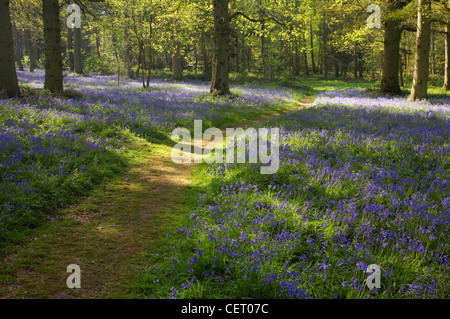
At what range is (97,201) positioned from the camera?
5.82m

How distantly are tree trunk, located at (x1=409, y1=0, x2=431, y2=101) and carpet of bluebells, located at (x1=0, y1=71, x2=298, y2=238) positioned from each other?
36.1 ft

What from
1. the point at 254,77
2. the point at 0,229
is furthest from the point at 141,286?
the point at 254,77

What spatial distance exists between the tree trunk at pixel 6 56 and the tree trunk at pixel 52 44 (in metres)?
1.79

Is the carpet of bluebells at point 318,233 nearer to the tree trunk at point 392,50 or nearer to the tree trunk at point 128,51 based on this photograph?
the tree trunk at point 392,50

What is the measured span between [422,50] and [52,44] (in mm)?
19512

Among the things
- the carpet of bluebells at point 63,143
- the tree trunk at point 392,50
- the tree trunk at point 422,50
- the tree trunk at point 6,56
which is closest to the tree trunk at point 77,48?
the carpet of bluebells at point 63,143

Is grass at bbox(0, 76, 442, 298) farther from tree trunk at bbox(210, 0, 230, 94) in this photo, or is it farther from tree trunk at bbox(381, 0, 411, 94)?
tree trunk at bbox(381, 0, 411, 94)

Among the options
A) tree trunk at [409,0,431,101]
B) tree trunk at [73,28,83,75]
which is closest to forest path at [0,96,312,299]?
tree trunk at [409,0,431,101]

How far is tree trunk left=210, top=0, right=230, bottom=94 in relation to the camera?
723 inches

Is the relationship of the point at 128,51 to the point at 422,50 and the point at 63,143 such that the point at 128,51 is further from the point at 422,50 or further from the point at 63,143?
the point at 63,143

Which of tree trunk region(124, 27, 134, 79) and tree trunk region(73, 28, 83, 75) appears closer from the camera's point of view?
tree trunk region(124, 27, 134, 79)

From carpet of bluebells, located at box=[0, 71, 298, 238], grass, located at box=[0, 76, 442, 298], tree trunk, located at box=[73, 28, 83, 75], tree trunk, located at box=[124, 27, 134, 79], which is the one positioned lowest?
grass, located at box=[0, 76, 442, 298]

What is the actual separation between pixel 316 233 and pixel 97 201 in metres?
4.21

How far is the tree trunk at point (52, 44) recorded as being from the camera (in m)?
13.1
